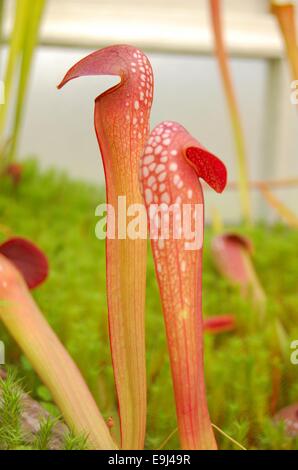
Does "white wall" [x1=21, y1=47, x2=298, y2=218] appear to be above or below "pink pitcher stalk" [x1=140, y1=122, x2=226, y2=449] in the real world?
above

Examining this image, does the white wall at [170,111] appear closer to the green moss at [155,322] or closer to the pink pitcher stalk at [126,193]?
the green moss at [155,322]

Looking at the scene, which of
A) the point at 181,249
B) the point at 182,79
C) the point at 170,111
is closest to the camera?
the point at 181,249

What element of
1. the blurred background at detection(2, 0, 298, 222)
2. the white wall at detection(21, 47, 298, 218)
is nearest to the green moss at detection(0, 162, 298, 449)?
the white wall at detection(21, 47, 298, 218)

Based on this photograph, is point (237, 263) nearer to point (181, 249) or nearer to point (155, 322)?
point (155, 322)

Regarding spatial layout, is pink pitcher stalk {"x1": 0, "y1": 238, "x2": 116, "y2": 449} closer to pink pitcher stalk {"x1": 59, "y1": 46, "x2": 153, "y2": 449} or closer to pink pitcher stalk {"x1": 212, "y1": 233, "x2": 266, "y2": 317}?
pink pitcher stalk {"x1": 59, "y1": 46, "x2": 153, "y2": 449}

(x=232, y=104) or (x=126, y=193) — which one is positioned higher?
(x=232, y=104)

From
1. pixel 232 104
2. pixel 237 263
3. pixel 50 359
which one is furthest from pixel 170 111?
pixel 50 359

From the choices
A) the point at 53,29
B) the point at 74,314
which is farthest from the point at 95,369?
the point at 53,29
